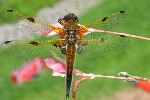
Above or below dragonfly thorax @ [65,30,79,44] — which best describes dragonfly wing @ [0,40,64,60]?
below

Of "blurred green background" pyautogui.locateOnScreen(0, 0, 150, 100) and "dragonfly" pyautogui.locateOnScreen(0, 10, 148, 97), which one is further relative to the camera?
"blurred green background" pyautogui.locateOnScreen(0, 0, 150, 100)

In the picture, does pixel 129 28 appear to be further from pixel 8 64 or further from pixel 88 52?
pixel 88 52

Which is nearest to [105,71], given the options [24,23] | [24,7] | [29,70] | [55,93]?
[55,93]

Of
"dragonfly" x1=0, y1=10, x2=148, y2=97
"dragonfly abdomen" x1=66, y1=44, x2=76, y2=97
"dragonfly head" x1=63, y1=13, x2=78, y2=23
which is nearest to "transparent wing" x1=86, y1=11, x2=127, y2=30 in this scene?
"dragonfly" x1=0, y1=10, x2=148, y2=97

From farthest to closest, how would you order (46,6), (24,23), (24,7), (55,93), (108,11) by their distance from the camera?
(46,6) → (24,7) → (108,11) → (55,93) → (24,23)

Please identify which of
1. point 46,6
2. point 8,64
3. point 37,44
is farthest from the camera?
point 46,6

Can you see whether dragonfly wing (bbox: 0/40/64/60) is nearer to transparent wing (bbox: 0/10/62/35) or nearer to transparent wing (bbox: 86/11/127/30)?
transparent wing (bbox: 0/10/62/35)
